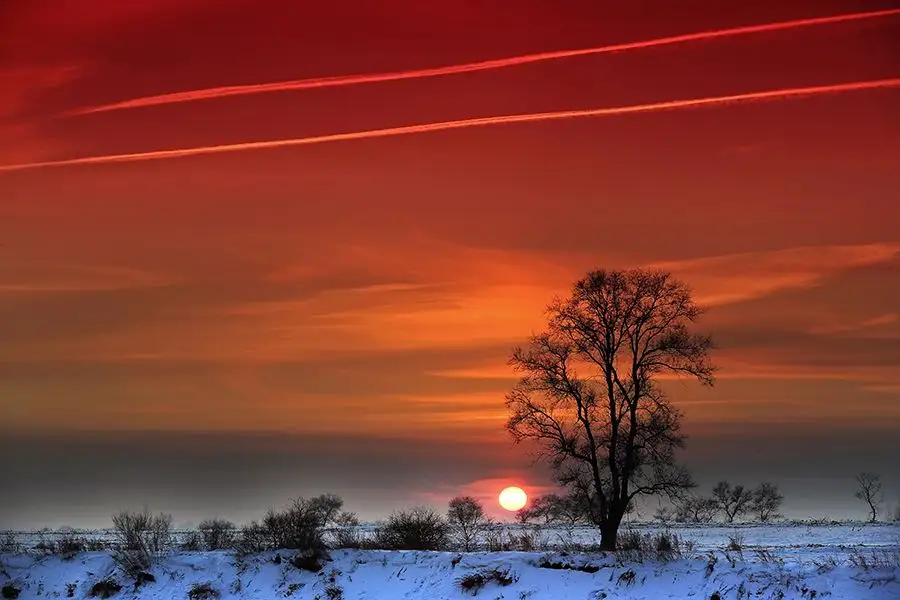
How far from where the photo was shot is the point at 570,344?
1863 inches

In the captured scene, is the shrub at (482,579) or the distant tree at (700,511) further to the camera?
the distant tree at (700,511)

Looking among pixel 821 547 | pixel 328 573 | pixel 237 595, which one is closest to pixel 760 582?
pixel 821 547

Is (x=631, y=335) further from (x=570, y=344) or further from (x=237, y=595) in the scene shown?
(x=237, y=595)

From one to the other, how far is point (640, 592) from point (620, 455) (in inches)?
292

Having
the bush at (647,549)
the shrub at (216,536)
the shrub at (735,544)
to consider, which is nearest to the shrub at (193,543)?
the shrub at (216,536)

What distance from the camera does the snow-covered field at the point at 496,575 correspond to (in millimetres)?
38062

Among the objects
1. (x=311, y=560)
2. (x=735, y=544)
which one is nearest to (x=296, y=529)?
(x=311, y=560)

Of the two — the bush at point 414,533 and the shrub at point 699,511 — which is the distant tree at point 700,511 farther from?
the bush at point 414,533

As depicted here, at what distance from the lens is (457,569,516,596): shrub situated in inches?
1710

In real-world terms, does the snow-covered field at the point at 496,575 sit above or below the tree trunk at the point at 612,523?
below

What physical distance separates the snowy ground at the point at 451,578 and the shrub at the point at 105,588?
0.29 m

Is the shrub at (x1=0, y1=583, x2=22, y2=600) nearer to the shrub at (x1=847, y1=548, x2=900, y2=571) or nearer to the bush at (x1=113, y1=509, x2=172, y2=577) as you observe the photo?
the bush at (x1=113, y1=509, x2=172, y2=577)

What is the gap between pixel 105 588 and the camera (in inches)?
1949

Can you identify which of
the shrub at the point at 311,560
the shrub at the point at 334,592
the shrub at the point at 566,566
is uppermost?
the shrub at the point at 311,560
